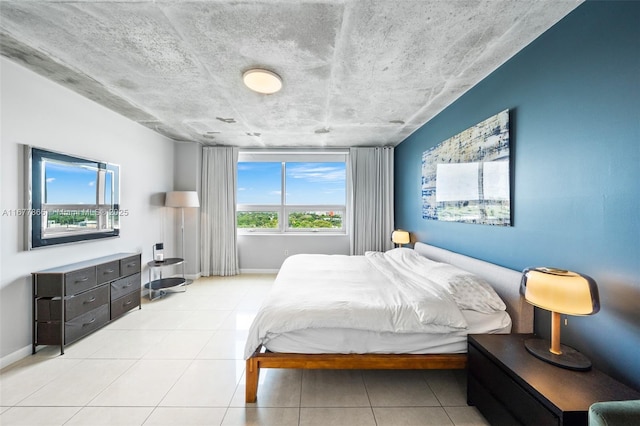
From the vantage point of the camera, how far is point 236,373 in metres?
2.08

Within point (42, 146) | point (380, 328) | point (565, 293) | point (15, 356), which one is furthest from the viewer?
point (42, 146)

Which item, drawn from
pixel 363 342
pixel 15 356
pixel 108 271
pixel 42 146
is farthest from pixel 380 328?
pixel 42 146

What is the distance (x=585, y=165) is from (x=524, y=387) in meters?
1.36

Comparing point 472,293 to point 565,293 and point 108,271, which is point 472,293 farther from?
point 108,271

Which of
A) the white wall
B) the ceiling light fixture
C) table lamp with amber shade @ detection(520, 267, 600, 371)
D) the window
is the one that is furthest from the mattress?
the window

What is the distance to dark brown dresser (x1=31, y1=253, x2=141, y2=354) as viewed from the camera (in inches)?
90.0

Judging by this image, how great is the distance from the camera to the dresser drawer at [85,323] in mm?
2357

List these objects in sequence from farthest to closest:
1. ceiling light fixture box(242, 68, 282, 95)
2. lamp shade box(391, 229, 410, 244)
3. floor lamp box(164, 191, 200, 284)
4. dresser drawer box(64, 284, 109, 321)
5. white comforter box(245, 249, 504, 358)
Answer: floor lamp box(164, 191, 200, 284), lamp shade box(391, 229, 410, 244), dresser drawer box(64, 284, 109, 321), ceiling light fixture box(242, 68, 282, 95), white comforter box(245, 249, 504, 358)

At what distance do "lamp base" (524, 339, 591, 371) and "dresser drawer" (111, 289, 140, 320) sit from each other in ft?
13.0

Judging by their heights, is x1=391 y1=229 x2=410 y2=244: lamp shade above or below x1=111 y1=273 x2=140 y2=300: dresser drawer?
above

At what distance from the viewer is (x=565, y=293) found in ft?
4.23

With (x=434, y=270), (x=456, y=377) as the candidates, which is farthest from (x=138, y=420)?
(x=434, y=270)

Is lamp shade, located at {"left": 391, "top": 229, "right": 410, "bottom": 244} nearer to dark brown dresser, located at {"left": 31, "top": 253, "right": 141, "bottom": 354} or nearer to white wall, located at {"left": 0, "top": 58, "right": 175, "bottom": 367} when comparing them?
dark brown dresser, located at {"left": 31, "top": 253, "right": 141, "bottom": 354}

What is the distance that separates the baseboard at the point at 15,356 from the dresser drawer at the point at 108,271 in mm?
723
